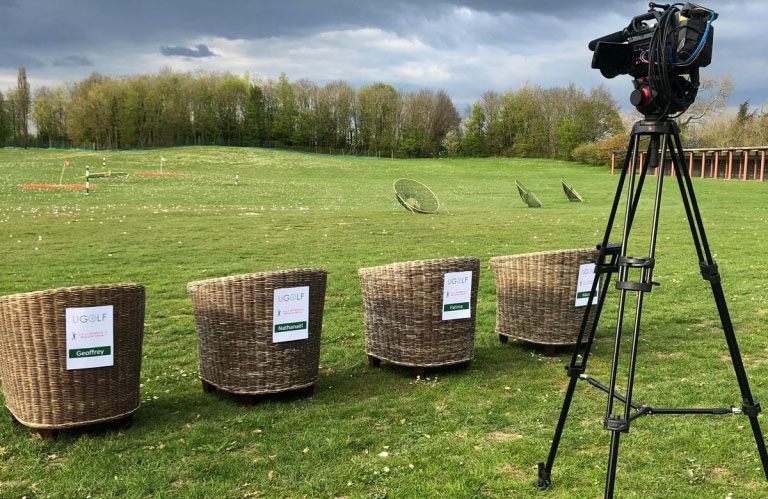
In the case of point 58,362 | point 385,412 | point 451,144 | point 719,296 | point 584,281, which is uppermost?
point 451,144

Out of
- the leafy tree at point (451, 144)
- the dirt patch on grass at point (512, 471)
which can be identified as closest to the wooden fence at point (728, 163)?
the leafy tree at point (451, 144)

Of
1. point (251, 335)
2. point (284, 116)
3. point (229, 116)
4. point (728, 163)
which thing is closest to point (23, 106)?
point (229, 116)

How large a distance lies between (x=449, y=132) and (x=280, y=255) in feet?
270

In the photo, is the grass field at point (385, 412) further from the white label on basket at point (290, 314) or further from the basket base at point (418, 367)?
the white label on basket at point (290, 314)

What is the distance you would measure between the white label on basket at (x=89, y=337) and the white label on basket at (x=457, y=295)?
8.56 feet

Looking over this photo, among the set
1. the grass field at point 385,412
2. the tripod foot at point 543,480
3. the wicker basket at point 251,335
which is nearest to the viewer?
the tripod foot at point 543,480

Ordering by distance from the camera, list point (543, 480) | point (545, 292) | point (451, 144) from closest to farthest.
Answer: point (543, 480) < point (545, 292) < point (451, 144)

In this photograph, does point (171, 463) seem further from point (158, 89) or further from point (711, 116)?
point (158, 89)

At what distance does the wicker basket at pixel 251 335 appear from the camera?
486cm

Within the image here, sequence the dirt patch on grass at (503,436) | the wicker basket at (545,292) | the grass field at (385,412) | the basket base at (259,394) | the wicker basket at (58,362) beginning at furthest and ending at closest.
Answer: the wicker basket at (545,292) → the basket base at (259,394) → the dirt patch on grass at (503,436) → the wicker basket at (58,362) → the grass field at (385,412)

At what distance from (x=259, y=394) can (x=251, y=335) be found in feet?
1.55

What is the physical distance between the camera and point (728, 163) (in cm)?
4841

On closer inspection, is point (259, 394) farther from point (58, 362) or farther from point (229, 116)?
point (229, 116)

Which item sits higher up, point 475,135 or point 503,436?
point 475,135
